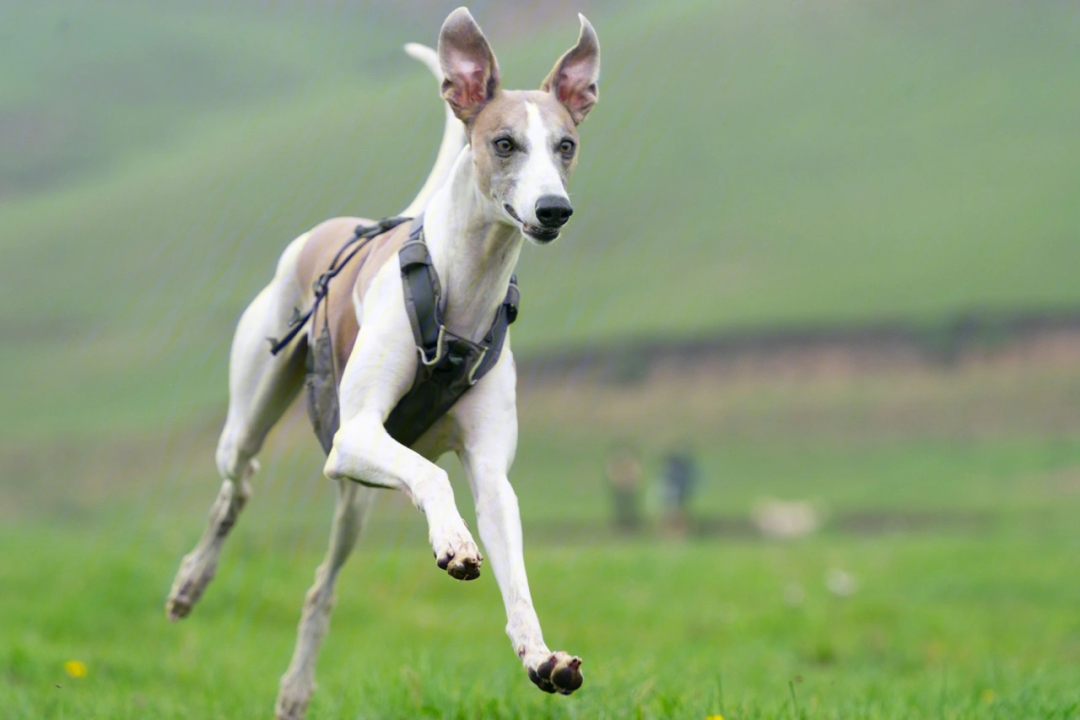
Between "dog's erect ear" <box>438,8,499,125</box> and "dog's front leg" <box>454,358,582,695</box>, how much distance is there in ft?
2.93

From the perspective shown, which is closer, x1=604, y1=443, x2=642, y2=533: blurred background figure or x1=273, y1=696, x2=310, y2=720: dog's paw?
x1=273, y1=696, x2=310, y2=720: dog's paw

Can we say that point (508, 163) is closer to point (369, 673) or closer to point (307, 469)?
point (369, 673)

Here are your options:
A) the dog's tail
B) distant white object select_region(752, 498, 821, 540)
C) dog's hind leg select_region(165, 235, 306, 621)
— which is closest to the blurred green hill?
dog's hind leg select_region(165, 235, 306, 621)

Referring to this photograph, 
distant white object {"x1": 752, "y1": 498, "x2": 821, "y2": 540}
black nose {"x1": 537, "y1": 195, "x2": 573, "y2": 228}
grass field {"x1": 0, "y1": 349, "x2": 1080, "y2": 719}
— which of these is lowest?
distant white object {"x1": 752, "y1": 498, "x2": 821, "y2": 540}

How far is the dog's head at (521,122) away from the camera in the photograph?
4316 mm

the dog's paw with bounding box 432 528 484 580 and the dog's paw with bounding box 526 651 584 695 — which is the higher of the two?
the dog's paw with bounding box 432 528 484 580

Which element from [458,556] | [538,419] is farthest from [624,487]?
[458,556]

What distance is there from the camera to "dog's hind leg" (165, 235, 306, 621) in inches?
239

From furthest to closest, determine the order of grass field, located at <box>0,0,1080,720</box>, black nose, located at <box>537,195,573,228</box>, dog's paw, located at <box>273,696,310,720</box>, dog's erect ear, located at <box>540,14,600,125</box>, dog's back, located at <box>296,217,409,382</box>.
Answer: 1. grass field, located at <box>0,0,1080,720</box>
2. dog's paw, located at <box>273,696,310,720</box>
3. dog's back, located at <box>296,217,409,382</box>
4. dog's erect ear, located at <box>540,14,600,125</box>
5. black nose, located at <box>537,195,573,228</box>

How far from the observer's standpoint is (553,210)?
13.9 ft

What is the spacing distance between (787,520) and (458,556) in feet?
53.3

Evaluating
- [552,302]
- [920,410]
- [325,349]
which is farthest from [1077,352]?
[325,349]

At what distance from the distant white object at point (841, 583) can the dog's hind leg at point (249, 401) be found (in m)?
5.92

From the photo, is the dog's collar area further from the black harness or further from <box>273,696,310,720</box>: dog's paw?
<box>273,696,310,720</box>: dog's paw
